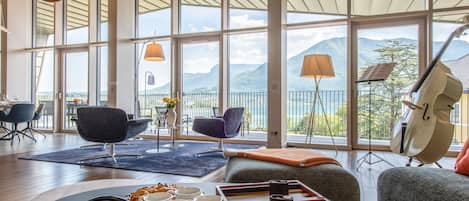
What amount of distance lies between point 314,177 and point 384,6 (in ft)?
13.9

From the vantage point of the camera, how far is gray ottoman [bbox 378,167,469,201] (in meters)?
1.40

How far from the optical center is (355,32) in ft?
18.1

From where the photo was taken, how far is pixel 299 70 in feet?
19.7

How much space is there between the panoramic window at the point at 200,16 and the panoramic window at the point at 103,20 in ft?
6.99

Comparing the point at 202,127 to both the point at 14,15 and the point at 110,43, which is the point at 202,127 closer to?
the point at 110,43

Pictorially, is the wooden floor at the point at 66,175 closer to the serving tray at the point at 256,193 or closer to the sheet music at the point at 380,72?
the sheet music at the point at 380,72

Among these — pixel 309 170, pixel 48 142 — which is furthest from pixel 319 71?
pixel 48 142

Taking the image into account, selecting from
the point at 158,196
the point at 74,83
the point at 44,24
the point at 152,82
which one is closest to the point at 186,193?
the point at 158,196

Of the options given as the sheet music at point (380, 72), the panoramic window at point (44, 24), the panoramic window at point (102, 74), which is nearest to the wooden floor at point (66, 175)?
the sheet music at point (380, 72)

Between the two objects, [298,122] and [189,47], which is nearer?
[298,122]

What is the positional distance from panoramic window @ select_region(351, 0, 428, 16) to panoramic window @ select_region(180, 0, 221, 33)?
8.79 feet

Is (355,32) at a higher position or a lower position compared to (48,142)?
higher

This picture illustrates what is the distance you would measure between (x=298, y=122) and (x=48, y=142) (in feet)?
16.2

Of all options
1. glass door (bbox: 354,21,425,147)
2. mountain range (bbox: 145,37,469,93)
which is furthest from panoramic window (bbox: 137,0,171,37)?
glass door (bbox: 354,21,425,147)
